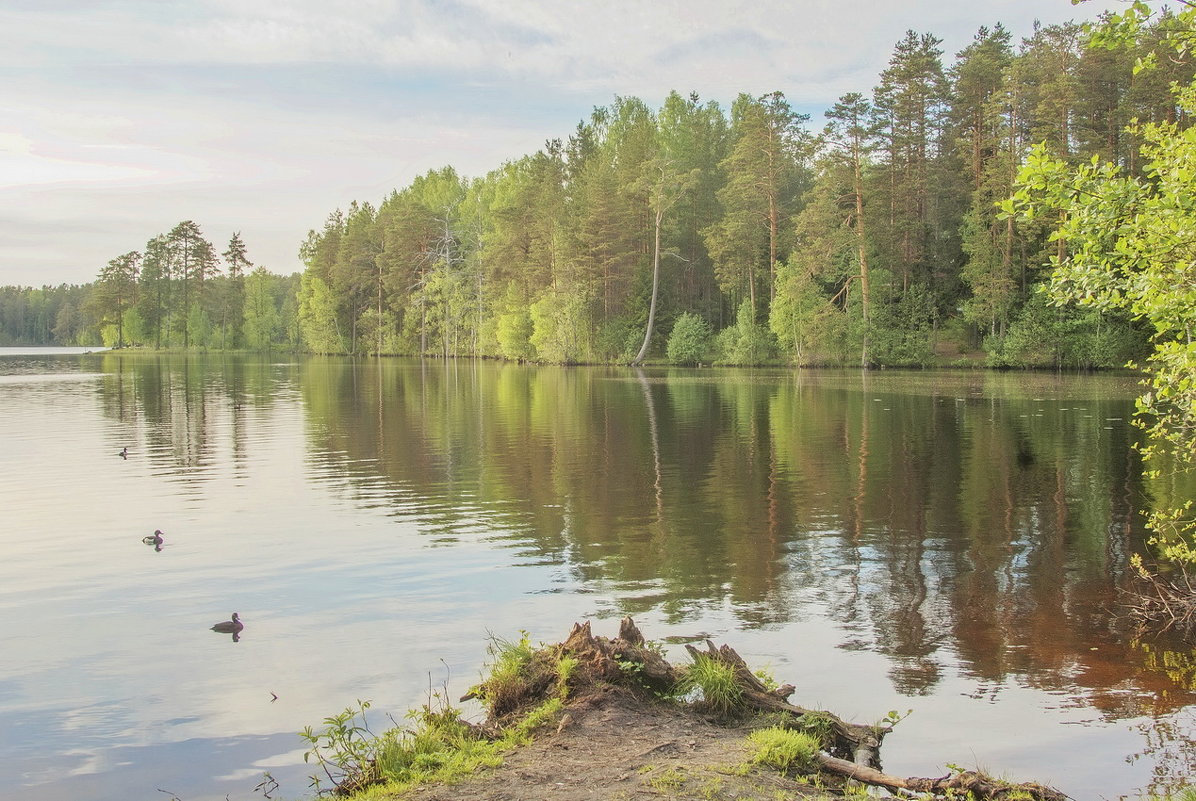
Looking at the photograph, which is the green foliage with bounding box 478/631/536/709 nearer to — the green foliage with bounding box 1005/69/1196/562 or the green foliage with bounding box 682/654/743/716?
the green foliage with bounding box 682/654/743/716

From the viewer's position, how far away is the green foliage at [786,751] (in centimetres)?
634

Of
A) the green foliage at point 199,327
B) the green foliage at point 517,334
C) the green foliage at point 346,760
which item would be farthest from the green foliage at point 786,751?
the green foliage at point 199,327

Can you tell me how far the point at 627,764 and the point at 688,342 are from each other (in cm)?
7134

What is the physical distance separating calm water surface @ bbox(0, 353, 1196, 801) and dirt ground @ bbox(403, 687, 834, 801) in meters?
1.53

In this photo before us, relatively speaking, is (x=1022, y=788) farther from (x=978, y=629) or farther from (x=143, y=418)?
(x=143, y=418)

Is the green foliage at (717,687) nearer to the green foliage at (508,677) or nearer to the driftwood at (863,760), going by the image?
the driftwood at (863,760)

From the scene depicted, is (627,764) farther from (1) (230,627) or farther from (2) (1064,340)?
(2) (1064,340)

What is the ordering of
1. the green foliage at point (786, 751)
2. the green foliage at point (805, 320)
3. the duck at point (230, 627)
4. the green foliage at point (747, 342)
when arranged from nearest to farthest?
the green foliage at point (786, 751), the duck at point (230, 627), the green foliage at point (805, 320), the green foliage at point (747, 342)

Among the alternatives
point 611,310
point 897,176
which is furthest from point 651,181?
point 897,176

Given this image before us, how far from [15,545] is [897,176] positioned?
212ft

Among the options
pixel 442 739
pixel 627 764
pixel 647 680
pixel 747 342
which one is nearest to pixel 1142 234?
pixel 647 680

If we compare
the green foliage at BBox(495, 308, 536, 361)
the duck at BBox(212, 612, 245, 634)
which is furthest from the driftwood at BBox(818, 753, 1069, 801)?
the green foliage at BBox(495, 308, 536, 361)

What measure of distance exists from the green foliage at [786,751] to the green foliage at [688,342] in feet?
232

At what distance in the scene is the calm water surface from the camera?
780 centimetres
